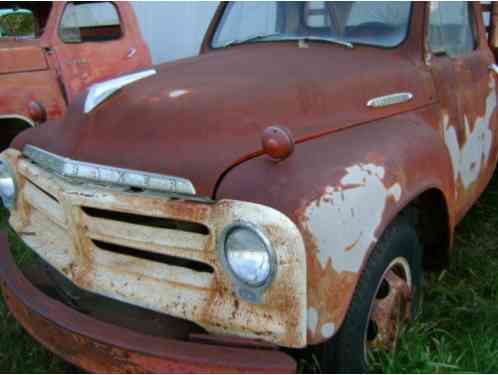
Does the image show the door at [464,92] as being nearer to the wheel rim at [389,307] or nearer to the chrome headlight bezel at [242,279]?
the wheel rim at [389,307]

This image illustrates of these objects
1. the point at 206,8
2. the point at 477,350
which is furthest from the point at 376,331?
the point at 206,8

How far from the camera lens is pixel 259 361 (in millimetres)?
1430

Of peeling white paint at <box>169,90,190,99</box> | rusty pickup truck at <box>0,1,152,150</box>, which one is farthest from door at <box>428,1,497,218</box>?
rusty pickup truck at <box>0,1,152,150</box>

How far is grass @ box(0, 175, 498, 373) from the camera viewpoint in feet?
6.40

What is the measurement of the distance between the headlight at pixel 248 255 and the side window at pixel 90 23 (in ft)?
11.7

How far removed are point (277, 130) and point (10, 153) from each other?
129 centimetres

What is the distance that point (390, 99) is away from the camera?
2.12 meters

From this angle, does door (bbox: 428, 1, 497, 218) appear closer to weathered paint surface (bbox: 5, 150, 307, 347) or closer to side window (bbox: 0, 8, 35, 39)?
weathered paint surface (bbox: 5, 150, 307, 347)

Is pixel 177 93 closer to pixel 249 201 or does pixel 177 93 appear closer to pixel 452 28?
pixel 249 201

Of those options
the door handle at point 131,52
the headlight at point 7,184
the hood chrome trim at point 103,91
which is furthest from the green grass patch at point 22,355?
the door handle at point 131,52

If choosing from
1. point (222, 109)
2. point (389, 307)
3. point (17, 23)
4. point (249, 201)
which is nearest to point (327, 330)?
point (249, 201)

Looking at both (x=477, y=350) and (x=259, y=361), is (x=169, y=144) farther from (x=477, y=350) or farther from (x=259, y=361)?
(x=477, y=350)

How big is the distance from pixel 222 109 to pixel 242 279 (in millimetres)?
617

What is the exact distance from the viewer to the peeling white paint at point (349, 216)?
143cm
